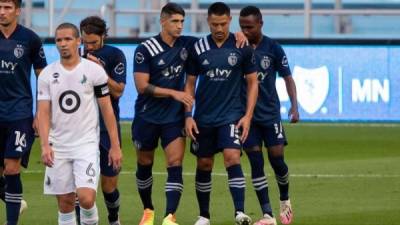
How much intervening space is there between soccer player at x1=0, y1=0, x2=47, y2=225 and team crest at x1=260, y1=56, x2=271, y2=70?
8.14ft

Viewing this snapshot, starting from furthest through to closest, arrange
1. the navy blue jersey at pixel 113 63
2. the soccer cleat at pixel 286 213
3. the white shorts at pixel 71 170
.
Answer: the soccer cleat at pixel 286 213, the navy blue jersey at pixel 113 63, the white shorts at pixel 71 170

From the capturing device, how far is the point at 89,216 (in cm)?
1148

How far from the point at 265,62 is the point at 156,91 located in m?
1.55

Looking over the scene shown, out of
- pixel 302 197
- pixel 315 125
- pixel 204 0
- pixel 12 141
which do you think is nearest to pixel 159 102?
pixel 12 141

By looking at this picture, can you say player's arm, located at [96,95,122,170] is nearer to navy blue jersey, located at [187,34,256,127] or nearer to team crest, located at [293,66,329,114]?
navy blue jersey, located at [187,34,256,127]

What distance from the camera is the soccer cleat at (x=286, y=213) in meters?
13.7

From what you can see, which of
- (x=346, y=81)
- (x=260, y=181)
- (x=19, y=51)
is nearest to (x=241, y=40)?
(x=260, y=181)

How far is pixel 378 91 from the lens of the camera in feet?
88.0

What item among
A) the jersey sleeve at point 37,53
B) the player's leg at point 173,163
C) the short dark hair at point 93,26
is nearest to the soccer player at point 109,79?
the short dark hair at point 93,26

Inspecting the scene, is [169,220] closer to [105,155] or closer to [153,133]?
[105,155]

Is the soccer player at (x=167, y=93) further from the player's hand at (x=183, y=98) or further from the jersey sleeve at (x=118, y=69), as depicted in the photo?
the jersey sleeve at (x=118, y=69)

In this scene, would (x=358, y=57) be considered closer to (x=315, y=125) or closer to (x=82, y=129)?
(x=315, y=125)

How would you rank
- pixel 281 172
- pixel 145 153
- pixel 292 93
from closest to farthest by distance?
pixel 145 153, pixel 281 172, pixel 292 93

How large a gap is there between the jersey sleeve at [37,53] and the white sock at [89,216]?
204cm
